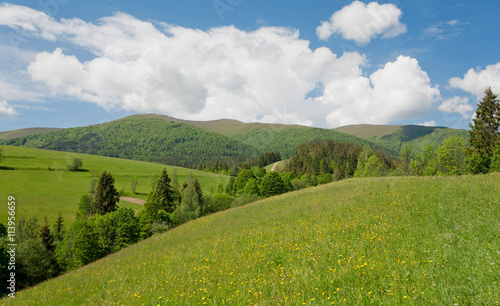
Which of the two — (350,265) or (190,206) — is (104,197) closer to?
(190,206)

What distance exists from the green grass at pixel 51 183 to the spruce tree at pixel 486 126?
8330cm

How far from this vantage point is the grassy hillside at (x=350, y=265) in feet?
19.1

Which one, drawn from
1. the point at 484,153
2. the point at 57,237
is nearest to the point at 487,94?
the point at 484,153

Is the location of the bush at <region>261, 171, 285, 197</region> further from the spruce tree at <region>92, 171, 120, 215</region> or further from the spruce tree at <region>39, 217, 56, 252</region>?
the spruce tree at <region>39, 217, 56, 252</region>

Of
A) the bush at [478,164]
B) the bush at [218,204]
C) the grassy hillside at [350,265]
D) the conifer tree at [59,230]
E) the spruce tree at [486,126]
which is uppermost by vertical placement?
the spruce tree at [486,126]

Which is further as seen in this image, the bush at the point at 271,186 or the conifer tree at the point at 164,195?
the bush at the point at 271,186

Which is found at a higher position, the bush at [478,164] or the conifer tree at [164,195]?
the bush at [478,164]

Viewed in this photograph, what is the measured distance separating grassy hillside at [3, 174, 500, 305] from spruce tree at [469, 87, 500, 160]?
137ft

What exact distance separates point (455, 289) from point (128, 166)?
147 metres

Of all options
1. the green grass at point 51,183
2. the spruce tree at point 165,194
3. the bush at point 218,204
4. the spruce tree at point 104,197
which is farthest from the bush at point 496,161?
the green grass at point 51,183

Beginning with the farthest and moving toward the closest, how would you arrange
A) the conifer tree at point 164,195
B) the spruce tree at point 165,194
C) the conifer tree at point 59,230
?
the spruce tree at point 165,194
the conifer tree at point 164,195
the conifer tree at point 59,230

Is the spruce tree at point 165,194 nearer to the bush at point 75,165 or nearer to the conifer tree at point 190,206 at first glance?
the conifer tree at point 190,206

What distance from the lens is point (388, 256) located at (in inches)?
307

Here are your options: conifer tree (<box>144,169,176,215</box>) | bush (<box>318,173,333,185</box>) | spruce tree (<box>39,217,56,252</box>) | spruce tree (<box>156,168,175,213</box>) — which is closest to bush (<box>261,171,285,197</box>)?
conifer tree (<box>144,169,176,215</box>)
